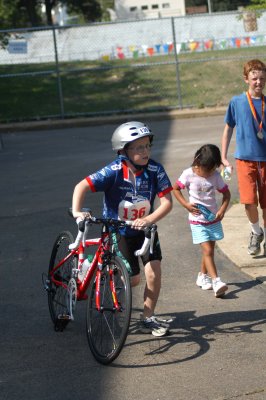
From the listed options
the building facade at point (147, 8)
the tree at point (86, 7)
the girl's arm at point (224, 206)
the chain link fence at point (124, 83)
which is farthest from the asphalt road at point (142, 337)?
the building facade at point (147, 8)

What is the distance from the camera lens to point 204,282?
7520mm

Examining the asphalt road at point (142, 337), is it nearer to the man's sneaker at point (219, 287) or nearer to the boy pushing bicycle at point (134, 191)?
the man's sneaker at point (219, 287)

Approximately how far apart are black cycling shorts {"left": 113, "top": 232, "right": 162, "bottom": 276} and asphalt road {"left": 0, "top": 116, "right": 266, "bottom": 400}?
1.61 ft

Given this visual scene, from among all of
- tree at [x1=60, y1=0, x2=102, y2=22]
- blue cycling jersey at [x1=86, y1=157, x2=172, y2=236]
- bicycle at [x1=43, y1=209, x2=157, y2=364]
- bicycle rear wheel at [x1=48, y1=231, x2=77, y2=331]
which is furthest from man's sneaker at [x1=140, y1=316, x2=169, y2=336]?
tree at [x1=60, y1=0, x2=102, y2=22]

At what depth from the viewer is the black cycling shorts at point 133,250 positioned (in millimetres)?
6242

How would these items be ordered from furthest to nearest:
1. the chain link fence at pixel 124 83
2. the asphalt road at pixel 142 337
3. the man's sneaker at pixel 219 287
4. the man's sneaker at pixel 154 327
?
the chain link fence at pixel 124 83, the man's sneaker at pixel 219 287, the man's sneaker at pixel 154 327, the asphalt road at pixel 142 337

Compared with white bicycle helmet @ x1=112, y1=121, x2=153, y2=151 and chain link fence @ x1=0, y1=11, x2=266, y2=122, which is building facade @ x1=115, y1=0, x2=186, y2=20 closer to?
chain link fence @ x1=0, y1=11, x2=266, y2=122

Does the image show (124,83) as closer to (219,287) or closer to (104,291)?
(219,287)

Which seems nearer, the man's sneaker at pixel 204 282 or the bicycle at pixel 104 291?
the bicycle at pixel 104 291

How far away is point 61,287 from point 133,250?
670mm

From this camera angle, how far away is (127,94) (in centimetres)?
2564

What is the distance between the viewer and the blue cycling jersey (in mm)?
6152

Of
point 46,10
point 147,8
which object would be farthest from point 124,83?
point 147,8

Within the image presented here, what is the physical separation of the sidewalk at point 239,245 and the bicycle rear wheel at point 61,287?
184 centimetres
